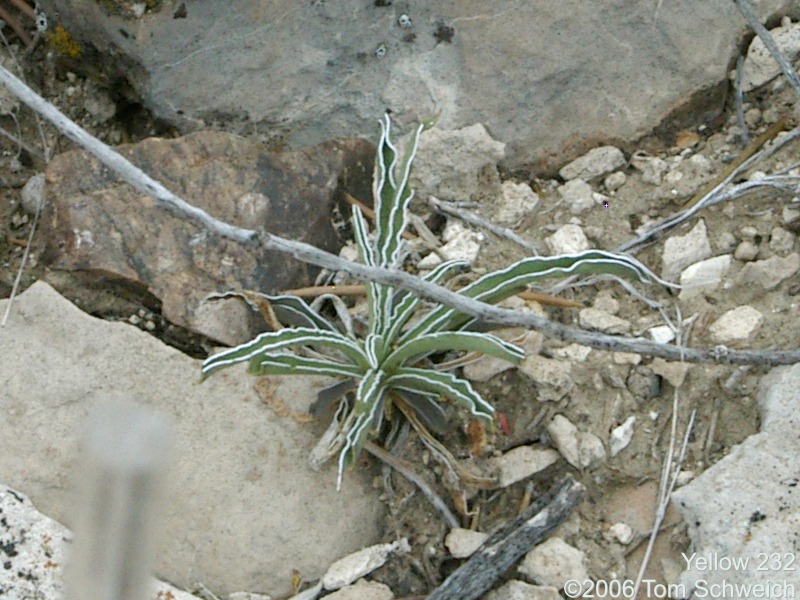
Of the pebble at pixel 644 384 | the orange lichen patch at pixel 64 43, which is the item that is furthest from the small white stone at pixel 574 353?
the orange lichen patch at pixel 64 43

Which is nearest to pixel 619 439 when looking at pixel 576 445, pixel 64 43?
pixel 576 445

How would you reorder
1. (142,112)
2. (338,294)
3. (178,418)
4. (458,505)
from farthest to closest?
(142,112) < (338,294) < (178,418) < (458,505)

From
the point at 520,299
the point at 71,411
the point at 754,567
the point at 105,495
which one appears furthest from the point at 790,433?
the point at 105,495

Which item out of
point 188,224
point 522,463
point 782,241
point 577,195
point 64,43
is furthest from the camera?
point 64,43

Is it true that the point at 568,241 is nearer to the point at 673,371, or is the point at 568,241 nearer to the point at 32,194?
the point at 673,371

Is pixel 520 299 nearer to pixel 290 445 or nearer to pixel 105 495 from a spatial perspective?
pixel 290 445

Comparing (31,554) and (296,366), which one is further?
(296,366)
